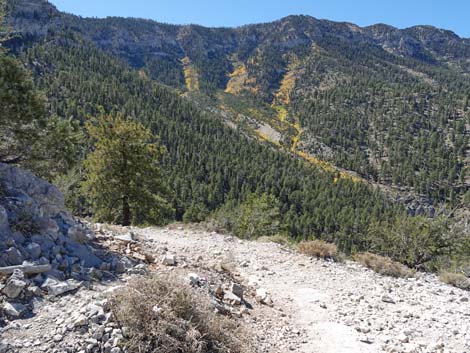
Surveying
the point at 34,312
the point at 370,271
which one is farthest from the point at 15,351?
the point at 370,271

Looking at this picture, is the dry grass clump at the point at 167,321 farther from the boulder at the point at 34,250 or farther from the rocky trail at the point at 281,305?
the boulder at the point at 34,250

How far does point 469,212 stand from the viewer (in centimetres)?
10025

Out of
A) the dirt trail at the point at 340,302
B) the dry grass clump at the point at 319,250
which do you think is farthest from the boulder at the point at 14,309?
the dry grass clump at the point at 319,250

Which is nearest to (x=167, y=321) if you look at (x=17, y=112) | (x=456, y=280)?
(x=17, y=112)

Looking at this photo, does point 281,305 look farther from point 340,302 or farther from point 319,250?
point 319,250

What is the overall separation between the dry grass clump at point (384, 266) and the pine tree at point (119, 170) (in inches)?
457

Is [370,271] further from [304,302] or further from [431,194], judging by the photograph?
[431,194]

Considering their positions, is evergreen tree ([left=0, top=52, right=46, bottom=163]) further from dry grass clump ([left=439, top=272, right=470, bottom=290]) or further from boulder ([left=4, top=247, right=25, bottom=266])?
dry grass clump ([left=439, top=272, right=470, bottom=290])

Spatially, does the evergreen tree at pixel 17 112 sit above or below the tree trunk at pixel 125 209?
above

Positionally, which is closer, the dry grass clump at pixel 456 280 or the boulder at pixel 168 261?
the boulder at pixel 168 261

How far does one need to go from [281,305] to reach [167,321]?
4164mm

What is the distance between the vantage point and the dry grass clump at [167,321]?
467cm

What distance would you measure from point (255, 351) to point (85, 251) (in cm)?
393

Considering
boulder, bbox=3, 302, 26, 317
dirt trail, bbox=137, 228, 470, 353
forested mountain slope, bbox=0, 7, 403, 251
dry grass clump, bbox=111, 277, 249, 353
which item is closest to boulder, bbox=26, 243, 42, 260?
boulder, bbox=3, 302, 26, 317
